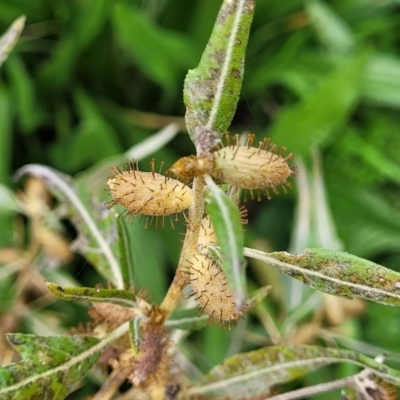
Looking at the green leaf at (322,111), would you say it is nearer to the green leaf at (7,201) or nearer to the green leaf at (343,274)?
the green leaf at (7,201)

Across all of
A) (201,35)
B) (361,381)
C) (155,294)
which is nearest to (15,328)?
(155,294)

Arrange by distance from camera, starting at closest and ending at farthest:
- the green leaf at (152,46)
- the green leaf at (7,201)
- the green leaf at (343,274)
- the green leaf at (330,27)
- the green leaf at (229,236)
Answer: the green leaf at (229,236) → the green leaf at (343,274) → the green leaf at (7,201) → the green leaf at (152,46) → the green leaf at (330,27)

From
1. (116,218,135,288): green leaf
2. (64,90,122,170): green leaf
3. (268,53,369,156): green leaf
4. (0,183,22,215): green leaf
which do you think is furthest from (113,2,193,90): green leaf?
(116,218,135,288): green leaf

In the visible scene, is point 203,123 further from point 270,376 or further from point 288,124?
point 288,124

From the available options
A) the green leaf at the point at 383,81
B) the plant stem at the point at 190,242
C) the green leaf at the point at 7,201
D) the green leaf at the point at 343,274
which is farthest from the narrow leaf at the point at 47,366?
the green leaf at the point at 383,81

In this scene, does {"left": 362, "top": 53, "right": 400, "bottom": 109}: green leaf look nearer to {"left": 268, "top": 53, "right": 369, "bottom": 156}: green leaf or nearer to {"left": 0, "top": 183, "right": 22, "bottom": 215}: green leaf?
{"left": 268, "top": 53, "right": 369, "bottom": 156}: green leaf
